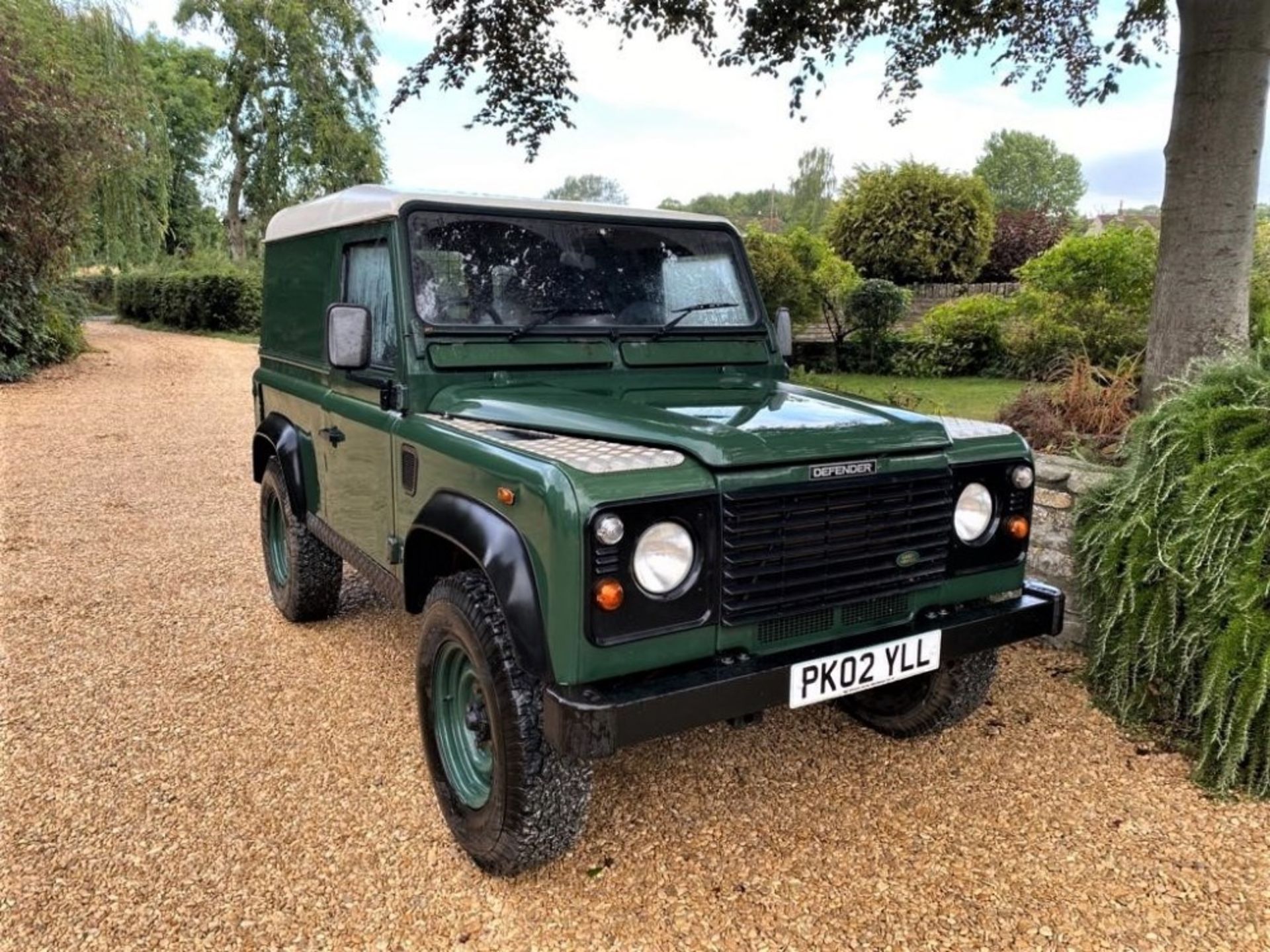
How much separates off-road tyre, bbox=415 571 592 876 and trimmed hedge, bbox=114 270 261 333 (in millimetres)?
23959

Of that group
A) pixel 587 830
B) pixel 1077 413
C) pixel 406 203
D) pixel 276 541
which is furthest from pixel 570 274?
pixel 1077 413

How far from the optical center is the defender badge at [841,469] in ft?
7.82

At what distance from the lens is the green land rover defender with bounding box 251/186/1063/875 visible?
221 centimetres

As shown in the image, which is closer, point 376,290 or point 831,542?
point 831,542

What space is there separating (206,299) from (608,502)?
26.3 m

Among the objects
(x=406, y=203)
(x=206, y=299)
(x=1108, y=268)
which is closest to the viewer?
(x=406, y=203)

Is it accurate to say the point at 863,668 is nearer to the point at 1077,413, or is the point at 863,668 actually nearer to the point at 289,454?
the point at 289,454

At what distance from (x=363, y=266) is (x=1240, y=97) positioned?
452cm

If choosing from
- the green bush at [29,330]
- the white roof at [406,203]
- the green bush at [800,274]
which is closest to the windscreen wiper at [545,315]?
the white roof at [406,203]

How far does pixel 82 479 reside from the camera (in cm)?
805

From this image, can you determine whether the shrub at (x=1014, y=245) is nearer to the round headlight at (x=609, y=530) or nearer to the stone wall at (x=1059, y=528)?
the stone wall at (x=1059, y=528)

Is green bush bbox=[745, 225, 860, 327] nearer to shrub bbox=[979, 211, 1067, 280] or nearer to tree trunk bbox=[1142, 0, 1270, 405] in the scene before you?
shrub bbox=[979, 211, 1067, 280]

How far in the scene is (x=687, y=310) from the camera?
140 inches

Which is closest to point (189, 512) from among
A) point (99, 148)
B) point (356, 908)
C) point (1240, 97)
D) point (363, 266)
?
point (363, 266)
